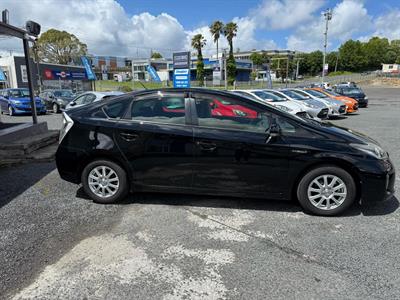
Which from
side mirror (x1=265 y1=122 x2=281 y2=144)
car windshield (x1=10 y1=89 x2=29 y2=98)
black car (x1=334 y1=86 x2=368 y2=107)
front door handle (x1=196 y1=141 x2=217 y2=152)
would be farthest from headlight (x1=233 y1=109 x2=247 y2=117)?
black car (x1=334 y1=86 x2=368 y2=107)

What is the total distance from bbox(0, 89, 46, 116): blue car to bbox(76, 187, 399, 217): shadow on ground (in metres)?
14.2

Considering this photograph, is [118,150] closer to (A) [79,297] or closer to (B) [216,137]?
(B) [216,137]

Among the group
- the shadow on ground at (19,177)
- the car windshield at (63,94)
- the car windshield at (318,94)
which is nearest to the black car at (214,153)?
the shadow on ground at (19,177)

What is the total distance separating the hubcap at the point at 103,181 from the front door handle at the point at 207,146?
1.27 meters

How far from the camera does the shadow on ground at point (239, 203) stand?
13.3ft

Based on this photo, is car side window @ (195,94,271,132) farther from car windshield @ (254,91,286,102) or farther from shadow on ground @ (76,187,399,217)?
car windshield @ (254,91,286,102)

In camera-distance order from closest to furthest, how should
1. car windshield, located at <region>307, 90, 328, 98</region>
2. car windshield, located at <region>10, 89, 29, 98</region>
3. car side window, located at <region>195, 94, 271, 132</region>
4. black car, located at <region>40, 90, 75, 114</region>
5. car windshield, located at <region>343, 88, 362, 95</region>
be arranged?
1. car side window, located at <region>195, 94, 271, 132</region>
2. car windshield, located at <region>307, 90, 328, 98</region>
3. car windshield, located at <region>10, 89, 29, 98</region>
4. black car, located at <region>40, 90, 75, 114</region>
5. car windshield, located at <region>343, 88, 362, 95</region>

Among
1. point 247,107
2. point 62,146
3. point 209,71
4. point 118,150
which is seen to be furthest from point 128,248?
point 209,71

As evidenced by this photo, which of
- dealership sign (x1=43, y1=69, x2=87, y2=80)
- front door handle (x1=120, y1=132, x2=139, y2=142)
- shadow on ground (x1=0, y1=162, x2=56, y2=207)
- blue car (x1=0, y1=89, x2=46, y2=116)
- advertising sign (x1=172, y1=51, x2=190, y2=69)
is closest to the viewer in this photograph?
front door handle (x1=120, y1=132, x2=139, y2=142)

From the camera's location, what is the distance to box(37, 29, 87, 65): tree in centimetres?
5759

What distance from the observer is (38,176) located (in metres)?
5.55

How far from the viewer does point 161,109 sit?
4.13 m

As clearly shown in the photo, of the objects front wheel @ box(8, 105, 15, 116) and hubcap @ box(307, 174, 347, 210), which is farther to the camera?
front wheel @ box(8, 105, 15, 116)

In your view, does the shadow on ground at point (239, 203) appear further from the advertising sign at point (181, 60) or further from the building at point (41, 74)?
the building at point (41, 74)
